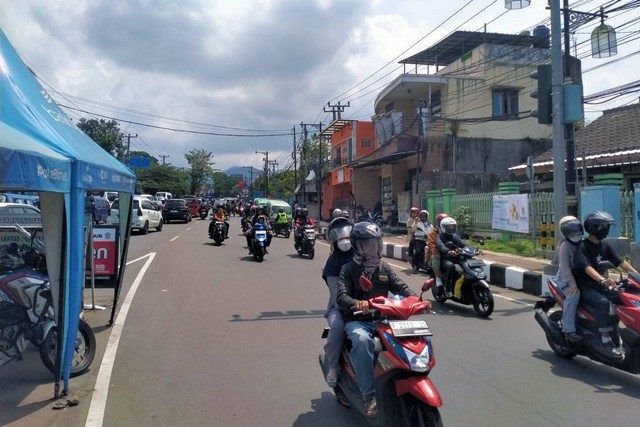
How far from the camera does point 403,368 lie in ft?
11.6

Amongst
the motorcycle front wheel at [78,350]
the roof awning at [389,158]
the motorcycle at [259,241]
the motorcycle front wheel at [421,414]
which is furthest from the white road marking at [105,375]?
the roof awning at [389,158]

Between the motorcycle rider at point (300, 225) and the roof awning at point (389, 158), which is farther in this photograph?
the roof awning at point (389, 158)

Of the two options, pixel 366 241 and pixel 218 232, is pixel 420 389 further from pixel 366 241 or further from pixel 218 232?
pixel 218 232

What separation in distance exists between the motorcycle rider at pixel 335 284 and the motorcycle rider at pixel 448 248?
4.31m

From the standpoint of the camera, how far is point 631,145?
19.0 m

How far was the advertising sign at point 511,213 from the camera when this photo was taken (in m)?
17.6

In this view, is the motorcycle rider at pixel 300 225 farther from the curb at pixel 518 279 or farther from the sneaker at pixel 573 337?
the sneaker at pixel 573 337

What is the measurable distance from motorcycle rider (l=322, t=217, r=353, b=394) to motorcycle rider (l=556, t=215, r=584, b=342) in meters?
2.57

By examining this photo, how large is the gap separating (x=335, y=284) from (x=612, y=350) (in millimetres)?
2950

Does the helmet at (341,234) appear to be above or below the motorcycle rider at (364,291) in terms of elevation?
above

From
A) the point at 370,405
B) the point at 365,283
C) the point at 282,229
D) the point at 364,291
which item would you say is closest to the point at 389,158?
the point at 282,229

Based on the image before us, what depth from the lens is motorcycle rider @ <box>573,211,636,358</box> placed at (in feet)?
18.0

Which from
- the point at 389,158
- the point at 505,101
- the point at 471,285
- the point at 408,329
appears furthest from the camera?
the point at 389,158

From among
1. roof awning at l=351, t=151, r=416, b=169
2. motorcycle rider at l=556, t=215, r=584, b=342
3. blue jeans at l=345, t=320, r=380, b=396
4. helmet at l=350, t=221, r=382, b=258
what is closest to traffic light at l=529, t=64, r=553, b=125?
motorcycle rider at l=556, t=215, r=584, b=342
